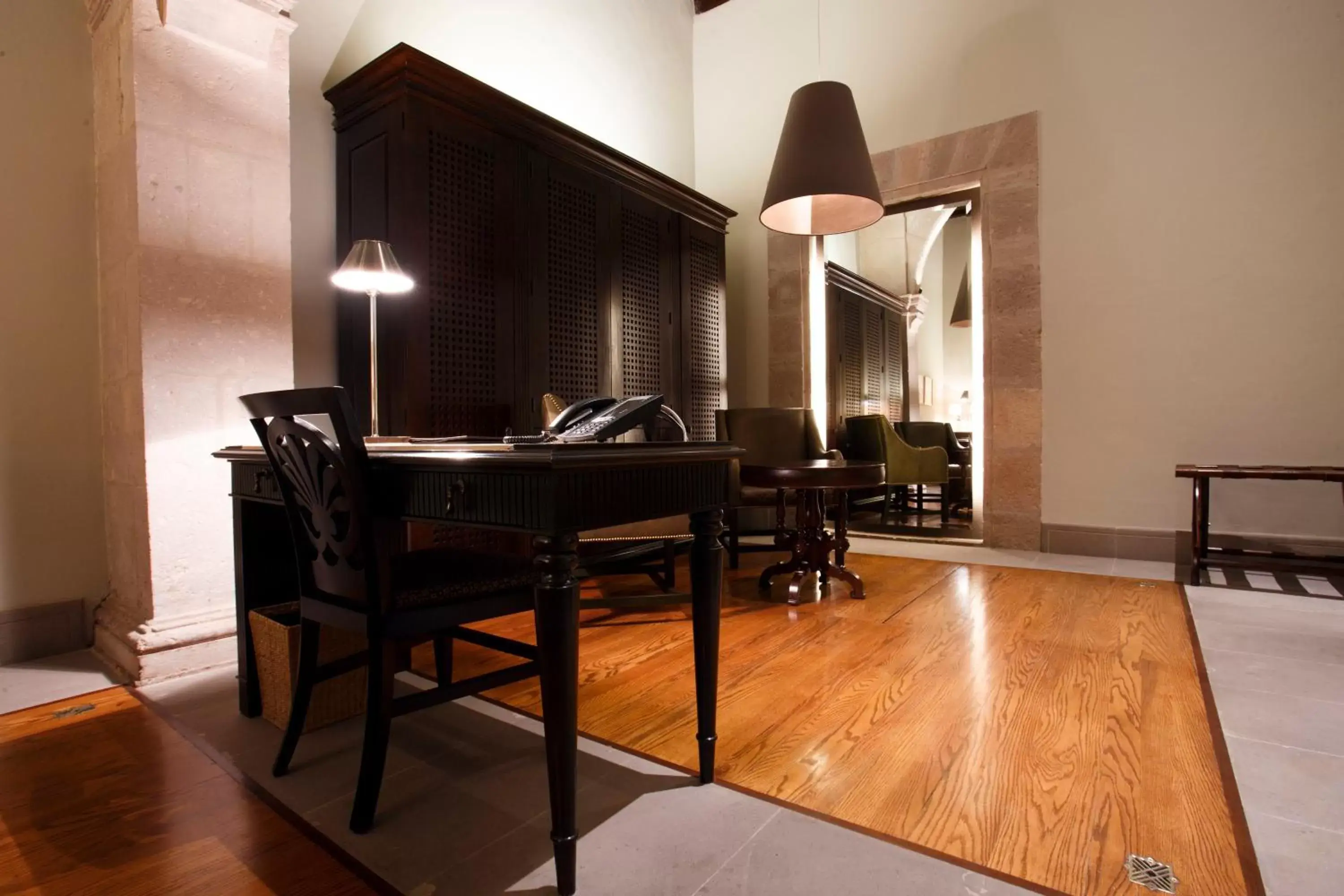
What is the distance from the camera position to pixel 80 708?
6.65 ft

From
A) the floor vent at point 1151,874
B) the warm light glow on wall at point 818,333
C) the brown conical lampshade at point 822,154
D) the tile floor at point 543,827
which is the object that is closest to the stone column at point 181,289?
the tile floor at point 543,827

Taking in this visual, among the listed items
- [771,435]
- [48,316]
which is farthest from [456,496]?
[771,435]

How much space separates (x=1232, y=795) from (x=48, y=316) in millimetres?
3980

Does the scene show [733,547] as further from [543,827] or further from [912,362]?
[912,362]

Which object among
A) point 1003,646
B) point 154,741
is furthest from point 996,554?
point 154,741

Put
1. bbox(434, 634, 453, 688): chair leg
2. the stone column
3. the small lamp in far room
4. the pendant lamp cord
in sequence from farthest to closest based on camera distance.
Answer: the small lamp in far room → the pendant lamp cord → the stone column → bbox(434, 634, 453, 688): chair leg

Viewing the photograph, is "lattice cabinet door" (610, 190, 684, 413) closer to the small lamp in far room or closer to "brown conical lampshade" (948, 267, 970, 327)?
"brown conical lampshade" (948, 267, 970, 327)

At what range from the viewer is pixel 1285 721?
1811 mm

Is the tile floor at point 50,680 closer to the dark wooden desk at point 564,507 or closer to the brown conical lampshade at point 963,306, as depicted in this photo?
the dark wooden desk at point 564,507

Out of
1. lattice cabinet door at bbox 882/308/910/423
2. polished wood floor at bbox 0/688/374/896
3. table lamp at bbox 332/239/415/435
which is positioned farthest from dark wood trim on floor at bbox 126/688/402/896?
lattice cabinet door at bbox 882/308/910/423

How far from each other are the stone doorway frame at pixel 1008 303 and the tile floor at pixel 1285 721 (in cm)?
147

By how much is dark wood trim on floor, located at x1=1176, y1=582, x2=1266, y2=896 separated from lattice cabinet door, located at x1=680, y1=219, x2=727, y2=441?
123 inches

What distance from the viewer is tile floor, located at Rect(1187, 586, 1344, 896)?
1246mm

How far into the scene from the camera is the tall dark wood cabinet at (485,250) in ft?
9.68
